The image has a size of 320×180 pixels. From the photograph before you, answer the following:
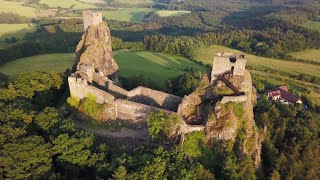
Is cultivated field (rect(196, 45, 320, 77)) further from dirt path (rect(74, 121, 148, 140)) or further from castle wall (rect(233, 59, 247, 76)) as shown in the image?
dirt path (rect(74, 121, 148, 140))

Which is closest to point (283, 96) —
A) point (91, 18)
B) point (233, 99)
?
point (233, 99)

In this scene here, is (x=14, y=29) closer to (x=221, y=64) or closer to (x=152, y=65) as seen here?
(x=152, y=65)

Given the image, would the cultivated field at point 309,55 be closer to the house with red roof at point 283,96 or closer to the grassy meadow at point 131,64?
the house with red roof at point 283,96

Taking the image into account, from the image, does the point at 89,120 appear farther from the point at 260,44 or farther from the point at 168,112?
the point at 260,44

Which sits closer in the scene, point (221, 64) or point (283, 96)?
point (221, 64)

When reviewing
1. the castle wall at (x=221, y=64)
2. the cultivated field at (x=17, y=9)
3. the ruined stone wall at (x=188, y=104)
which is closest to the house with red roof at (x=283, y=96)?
the castle wall at (x=221, y=64)

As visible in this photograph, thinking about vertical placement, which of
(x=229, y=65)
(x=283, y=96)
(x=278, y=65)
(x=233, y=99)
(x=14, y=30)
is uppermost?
(x=229, y=65)
